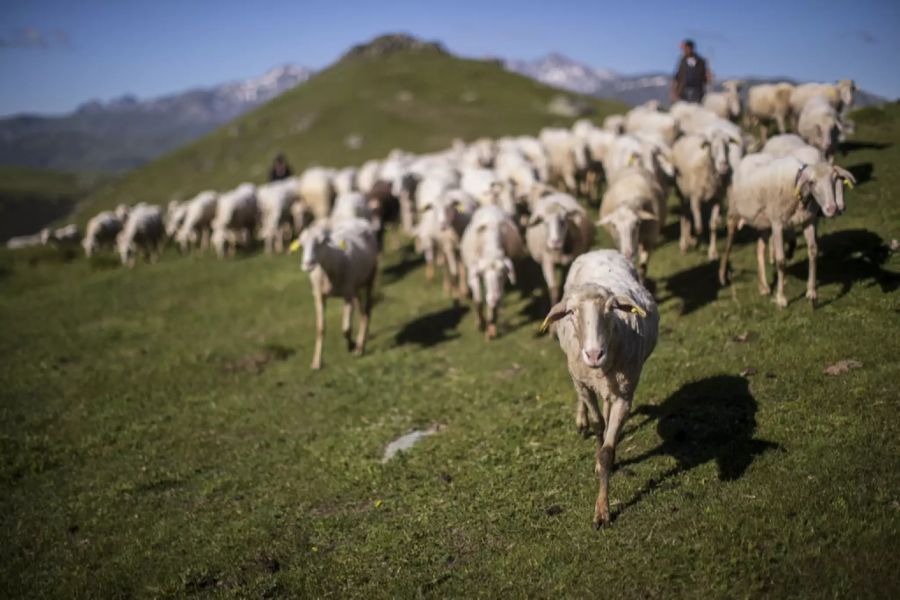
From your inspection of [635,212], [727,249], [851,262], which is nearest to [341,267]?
[635,212]

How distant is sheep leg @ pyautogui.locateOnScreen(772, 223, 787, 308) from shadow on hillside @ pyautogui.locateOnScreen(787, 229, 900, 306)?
706 millimetres

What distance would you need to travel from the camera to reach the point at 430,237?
19203mm

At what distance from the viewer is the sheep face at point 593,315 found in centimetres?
673

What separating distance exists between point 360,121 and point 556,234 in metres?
70.4

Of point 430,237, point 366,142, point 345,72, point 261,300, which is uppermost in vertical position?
point 345,72

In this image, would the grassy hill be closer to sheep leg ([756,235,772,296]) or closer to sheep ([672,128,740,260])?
sheep ([672,128,740,260])

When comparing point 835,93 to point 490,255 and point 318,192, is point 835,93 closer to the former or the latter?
point 490,255

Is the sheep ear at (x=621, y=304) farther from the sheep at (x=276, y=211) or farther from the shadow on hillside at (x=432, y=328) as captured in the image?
the sheep at (x=276, y=211)

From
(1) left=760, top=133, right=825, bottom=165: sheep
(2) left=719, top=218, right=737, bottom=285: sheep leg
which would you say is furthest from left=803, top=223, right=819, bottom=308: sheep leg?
(1) left=760, top=133, right=825, bottom=165: sheep

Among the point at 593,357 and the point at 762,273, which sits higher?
the point at 593,357

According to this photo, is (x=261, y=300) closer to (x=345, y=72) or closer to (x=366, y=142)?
(x=366, y=142)

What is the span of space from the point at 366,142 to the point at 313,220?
1667 inches

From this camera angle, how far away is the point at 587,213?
1958 cm

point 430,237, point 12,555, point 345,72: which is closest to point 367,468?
point 12,555
